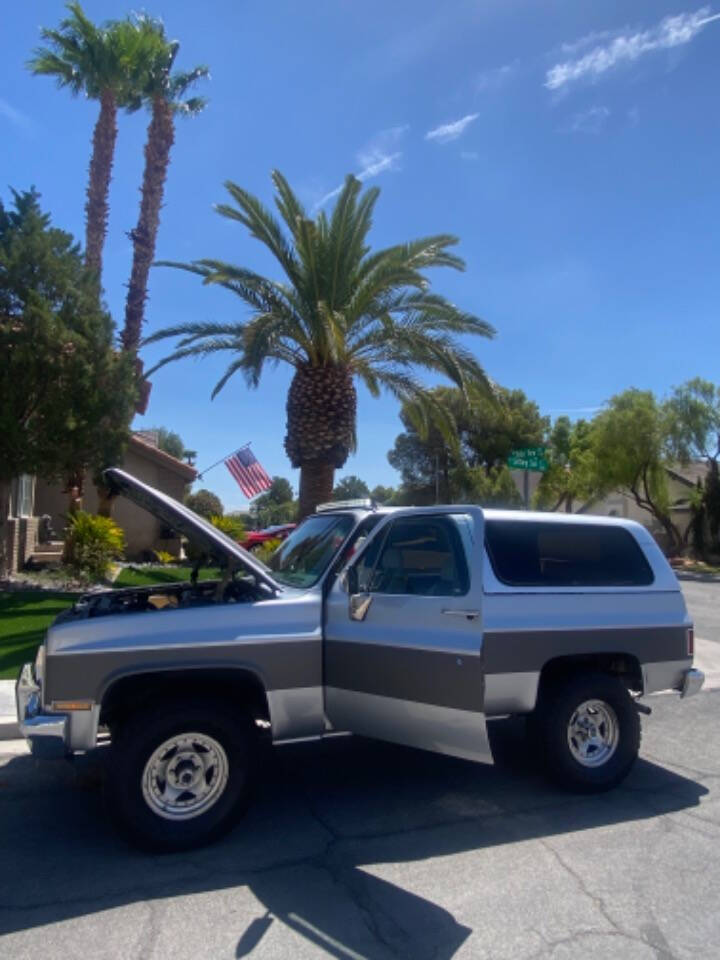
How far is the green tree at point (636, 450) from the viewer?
35250mm

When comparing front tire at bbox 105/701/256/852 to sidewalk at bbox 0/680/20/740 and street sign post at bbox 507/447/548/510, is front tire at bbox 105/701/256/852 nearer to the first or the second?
sidewalk at bbox 0/680/20/740

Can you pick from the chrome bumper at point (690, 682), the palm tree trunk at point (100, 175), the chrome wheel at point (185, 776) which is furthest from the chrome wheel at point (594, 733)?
the palm tree trunk at point (100, 175)

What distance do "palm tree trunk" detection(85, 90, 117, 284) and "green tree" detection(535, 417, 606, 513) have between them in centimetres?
2108

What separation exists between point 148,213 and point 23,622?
15.5m

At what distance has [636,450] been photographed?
35312mm

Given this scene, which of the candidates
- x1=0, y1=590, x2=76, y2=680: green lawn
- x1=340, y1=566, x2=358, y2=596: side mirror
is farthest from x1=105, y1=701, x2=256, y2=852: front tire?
x1=0, y1=590, x2=76, y2=680: green lawn

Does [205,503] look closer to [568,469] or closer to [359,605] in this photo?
[568,469]

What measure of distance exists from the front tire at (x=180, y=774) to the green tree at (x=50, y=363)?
9319 mm

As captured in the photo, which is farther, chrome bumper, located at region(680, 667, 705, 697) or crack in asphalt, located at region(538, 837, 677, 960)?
chrome bumper, located at region(680, 667, 705, 697)

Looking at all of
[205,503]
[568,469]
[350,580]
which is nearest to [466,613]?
[350,580]

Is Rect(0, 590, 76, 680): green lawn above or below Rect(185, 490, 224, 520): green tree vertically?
below

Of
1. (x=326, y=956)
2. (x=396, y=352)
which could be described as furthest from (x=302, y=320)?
(x=326, y=956)

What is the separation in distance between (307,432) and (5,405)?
15.9 ft

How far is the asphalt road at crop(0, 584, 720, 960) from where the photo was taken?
367 centimetres
